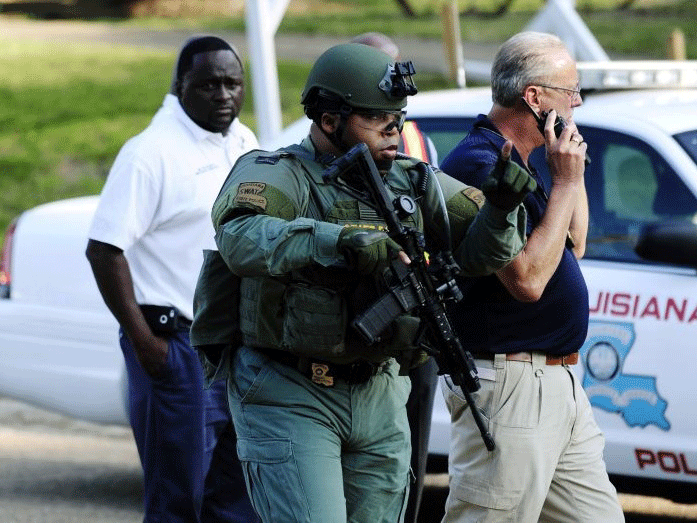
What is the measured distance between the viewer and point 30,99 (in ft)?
54.8

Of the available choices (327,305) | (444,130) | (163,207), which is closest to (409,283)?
(327,305)

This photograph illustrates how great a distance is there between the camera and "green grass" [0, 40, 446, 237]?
14.0 metres

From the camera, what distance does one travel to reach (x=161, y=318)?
5.03 meters

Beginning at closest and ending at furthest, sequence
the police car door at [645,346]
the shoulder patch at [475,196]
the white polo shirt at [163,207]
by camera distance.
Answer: the shoulder patch at [475,196]
the white polo shirt at [163,207]
the police car door at [645,346]

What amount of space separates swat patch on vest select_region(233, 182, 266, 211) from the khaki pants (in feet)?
2.93

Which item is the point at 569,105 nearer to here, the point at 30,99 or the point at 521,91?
the point at 521,91

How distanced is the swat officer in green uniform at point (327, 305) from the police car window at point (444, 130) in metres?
2.40

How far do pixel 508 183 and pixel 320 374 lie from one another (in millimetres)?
664

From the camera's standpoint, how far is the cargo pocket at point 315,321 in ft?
12.0

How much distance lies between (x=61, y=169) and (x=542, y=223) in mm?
10801

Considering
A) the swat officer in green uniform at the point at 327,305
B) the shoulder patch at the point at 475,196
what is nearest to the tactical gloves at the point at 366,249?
the swat officer in green uniform at the point at 327,305

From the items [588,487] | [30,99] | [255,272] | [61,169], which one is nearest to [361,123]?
[255,272]

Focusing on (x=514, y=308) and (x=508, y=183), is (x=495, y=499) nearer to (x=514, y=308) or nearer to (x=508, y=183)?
(x=514, y=308)

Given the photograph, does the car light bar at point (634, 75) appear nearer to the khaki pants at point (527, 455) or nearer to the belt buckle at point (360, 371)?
the khaki pants at point (527, 455)
